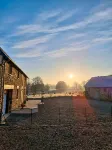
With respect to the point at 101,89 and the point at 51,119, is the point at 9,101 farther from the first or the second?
the point at 101,89

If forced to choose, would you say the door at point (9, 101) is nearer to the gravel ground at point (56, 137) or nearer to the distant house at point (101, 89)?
the gravel ground at point (56, 137)

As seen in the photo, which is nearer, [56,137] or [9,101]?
[56,137]

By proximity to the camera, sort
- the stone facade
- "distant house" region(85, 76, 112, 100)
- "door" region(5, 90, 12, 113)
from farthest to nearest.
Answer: "distant house" region(85, 76, 112, 100) → the stone facade → "door" region(5, 90, 12, 113)

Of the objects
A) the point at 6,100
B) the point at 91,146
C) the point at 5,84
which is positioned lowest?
the point at 91,146

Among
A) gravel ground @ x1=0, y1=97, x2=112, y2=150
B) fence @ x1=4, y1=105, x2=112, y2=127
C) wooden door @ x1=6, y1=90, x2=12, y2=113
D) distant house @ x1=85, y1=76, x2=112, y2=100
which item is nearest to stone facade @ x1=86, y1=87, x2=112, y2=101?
distant house @ x1=85, y1=76, x2=112, y2=100

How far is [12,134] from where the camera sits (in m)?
10.3

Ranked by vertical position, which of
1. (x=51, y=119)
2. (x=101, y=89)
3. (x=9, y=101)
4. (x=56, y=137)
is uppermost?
(x=101, y=89)

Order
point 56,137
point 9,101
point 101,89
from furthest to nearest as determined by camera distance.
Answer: point 101,89
point 9,101
point 56,137

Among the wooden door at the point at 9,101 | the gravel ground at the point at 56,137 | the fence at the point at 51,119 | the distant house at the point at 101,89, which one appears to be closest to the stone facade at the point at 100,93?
the distant house at the point at 101,89

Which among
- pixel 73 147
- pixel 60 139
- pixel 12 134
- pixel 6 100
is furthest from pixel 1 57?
pixel 73 147

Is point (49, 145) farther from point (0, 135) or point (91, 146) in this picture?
point (0, 135)

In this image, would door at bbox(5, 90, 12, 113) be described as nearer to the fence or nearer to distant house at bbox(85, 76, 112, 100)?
the fence

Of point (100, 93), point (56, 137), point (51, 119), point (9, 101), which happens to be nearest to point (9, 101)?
point (9, 101)

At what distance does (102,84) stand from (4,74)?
100 feet
